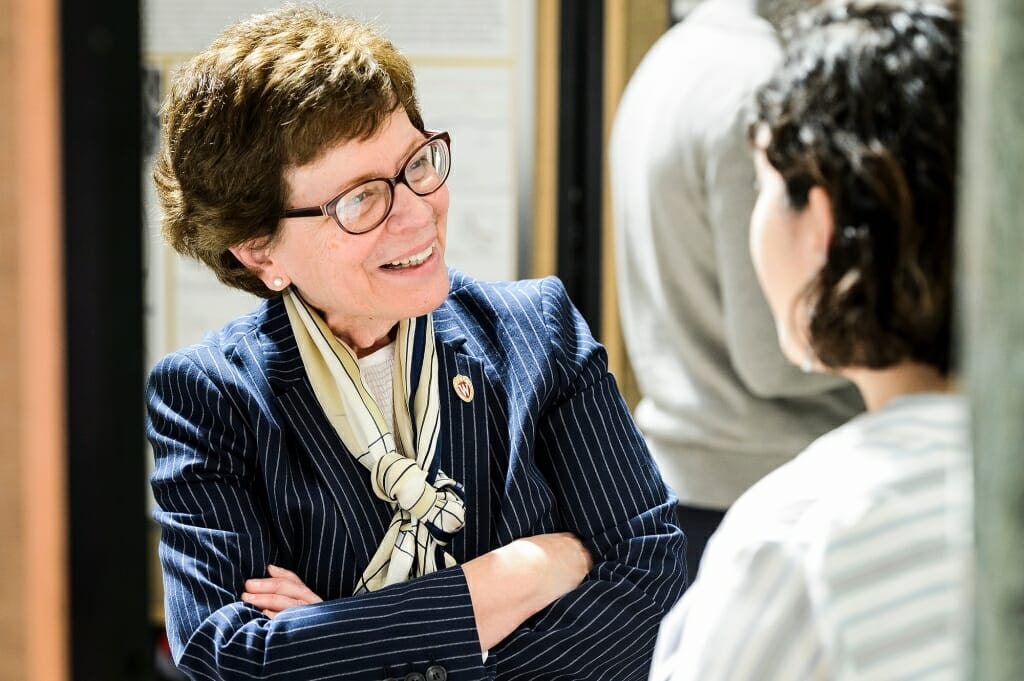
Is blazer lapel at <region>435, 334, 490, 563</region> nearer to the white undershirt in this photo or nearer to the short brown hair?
the white undershirt

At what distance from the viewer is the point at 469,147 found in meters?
2.45

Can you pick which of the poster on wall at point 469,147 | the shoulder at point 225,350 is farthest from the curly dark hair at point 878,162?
the poster on wall at point 469,147

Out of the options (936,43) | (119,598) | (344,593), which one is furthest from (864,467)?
(119,598)

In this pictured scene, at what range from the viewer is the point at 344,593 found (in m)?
1.17

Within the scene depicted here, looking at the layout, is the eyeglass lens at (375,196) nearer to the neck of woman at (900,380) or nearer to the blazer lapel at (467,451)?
the blazer lapel at (467,451)

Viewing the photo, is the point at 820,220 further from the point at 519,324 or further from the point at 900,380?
the point at 519,324

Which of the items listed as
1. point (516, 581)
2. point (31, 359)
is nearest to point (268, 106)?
point (516, 581)

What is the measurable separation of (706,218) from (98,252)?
59.7 inches

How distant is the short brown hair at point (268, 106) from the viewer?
1089 mm

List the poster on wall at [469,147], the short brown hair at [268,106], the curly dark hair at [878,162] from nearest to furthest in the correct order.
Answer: the curly dark hair at [878,162] → the short brown hair at [268,106] → the poster on wall at [469,147]

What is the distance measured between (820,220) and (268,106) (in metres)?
0.54

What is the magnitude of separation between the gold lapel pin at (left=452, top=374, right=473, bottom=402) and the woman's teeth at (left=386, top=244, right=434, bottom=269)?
5.2 inches

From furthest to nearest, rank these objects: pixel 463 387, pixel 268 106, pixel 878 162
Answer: pixel 463 387
pixel 268 106
pixel 878 162

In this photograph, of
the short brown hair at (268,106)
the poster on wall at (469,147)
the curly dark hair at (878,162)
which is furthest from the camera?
the poster on wall at (469,147)
